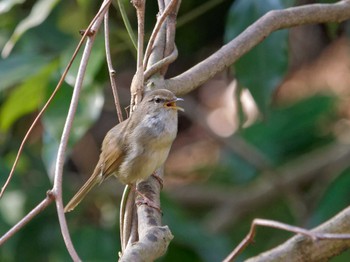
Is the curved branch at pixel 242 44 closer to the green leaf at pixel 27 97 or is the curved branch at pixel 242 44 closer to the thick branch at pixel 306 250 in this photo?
the thick branch at pixel 306 250

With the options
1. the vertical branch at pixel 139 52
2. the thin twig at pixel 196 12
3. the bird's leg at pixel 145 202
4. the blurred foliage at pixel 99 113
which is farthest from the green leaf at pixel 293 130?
the bird's leg at pixel 145 202

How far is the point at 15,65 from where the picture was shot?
431cm

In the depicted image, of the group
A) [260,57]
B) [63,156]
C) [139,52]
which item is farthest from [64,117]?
[63,156]

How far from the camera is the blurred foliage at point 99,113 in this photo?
3930mm

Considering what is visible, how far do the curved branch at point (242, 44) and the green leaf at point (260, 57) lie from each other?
1.35 feet

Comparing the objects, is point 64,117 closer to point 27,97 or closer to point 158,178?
point 27,97

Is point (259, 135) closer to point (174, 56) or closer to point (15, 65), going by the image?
point (15, 65)

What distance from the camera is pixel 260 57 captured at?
389 cm

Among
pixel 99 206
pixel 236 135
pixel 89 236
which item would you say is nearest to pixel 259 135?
pixel 236 135

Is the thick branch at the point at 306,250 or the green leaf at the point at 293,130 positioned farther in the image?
the green leaf at the point at 293,130

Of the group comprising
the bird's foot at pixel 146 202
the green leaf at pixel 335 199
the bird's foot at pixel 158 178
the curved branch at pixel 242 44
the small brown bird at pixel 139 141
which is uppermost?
the curved branch at pixel 242 44

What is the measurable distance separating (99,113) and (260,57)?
85 cm

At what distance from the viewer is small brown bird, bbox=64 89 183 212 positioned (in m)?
3.65

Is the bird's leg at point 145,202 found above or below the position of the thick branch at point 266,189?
above
